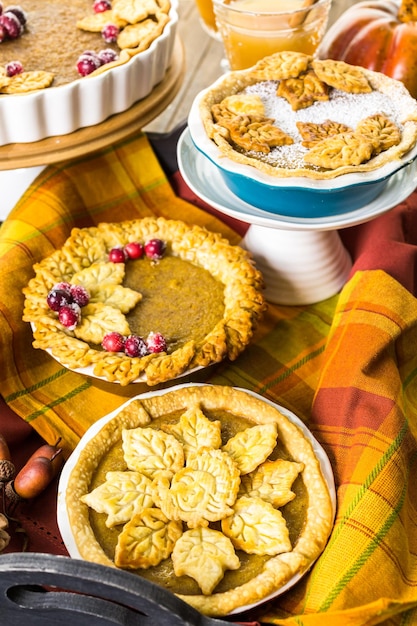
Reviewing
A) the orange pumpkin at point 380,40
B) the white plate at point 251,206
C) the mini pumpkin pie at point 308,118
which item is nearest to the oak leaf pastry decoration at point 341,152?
the mini pumpkin pie at point 308,118

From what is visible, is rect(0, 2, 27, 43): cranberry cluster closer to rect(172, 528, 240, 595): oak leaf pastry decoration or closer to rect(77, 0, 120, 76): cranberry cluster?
rect(77, 0, 120, 76): cranberry cluster

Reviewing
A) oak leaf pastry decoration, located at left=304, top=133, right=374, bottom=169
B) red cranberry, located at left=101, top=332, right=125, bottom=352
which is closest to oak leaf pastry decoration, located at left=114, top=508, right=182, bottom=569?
red cranberry, located at left=101, top=332, right=125, bottom=352

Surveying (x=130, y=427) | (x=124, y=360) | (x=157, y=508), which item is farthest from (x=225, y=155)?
(x=157, y=508)

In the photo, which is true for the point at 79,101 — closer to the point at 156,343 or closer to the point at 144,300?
the point at 144,300

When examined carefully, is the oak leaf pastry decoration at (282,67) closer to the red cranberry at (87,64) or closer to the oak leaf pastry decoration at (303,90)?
the oak leaf pastry decoration at (303,90)

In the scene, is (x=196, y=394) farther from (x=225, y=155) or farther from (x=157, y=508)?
(x=225, y=155)

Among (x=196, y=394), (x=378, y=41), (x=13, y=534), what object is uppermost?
(x=378, y=41)
